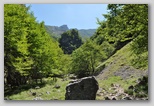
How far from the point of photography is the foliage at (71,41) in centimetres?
658

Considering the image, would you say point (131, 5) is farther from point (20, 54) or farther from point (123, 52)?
point (20, 54)

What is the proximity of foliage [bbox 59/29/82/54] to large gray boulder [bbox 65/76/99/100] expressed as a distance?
0.68 metres

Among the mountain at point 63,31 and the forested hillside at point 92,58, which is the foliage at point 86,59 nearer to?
the forested hillside at point 92,58

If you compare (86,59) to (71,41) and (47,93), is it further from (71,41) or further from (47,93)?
(47,93)

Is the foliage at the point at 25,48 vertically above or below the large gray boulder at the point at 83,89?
above

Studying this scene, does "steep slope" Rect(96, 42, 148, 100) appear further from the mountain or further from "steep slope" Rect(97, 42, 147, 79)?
the mountain

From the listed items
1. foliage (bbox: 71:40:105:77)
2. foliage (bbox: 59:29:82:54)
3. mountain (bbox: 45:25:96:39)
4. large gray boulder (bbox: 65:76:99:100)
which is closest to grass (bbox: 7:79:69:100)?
large gray boulder (bbox: 65:76:99:100)

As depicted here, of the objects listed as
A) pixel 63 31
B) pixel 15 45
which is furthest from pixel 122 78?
pixel 15 45

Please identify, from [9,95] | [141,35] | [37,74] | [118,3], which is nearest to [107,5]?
[118,3]

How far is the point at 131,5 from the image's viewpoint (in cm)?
631

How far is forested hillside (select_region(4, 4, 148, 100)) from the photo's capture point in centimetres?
636

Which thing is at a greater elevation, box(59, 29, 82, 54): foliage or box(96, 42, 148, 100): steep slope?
box(59, 29, 82, 54): foliage

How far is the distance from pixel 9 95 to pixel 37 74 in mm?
746

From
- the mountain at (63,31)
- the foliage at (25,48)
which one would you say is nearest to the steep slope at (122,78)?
the mountain at (63,31)
